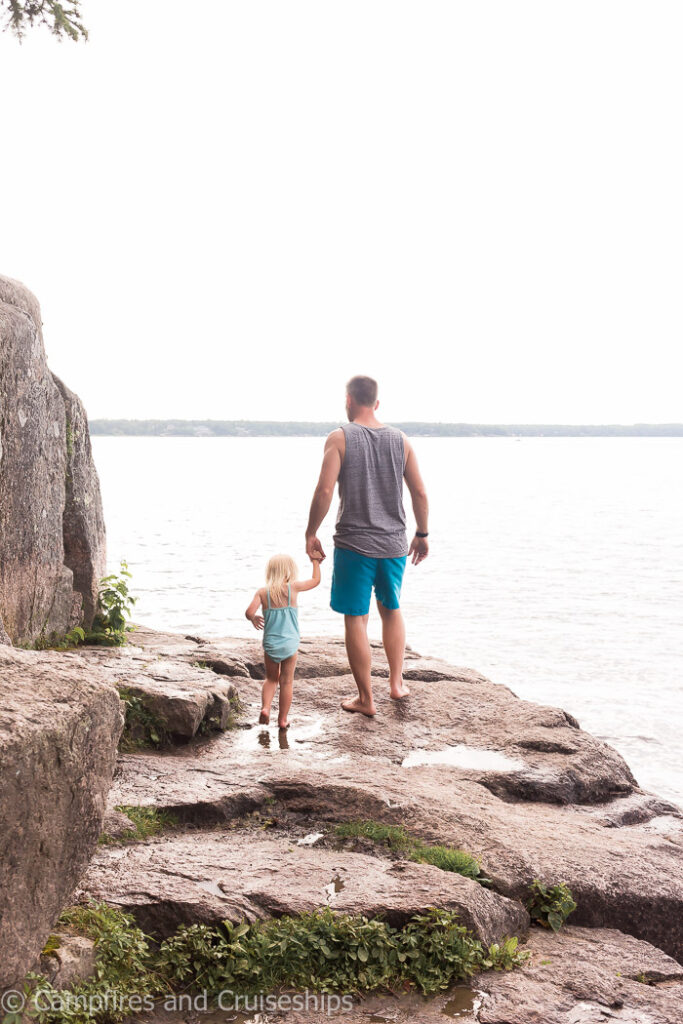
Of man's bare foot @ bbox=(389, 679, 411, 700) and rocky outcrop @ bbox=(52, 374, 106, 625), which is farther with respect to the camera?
rocky outcrop @ bbox=(52, 374, 106, 625)

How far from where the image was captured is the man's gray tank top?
6871 millimetres

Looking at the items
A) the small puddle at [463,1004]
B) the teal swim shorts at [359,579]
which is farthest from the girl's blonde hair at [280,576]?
the small puddle at [463,1004]

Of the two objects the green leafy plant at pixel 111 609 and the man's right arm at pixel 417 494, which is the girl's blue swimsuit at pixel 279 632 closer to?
the man's right arm at pixel 417 494

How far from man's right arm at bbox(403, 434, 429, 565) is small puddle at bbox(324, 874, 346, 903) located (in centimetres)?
316

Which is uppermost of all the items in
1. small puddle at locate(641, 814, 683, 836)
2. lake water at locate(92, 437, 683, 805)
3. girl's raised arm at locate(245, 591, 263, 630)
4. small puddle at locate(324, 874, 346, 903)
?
girl's raised arm at locate(245, 591, 263, 630)

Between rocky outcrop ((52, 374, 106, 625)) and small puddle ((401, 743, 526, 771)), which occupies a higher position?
rocky outcrop ((52, 374, 106, 625))

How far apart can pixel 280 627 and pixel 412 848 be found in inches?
94.6

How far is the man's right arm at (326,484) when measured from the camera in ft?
22.2

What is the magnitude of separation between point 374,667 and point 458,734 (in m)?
1.79

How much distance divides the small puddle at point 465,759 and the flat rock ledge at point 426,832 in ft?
0.06

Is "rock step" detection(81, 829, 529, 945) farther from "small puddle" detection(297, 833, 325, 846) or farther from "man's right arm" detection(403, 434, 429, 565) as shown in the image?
"man's right arm" detection(403, 434, 429, 565)

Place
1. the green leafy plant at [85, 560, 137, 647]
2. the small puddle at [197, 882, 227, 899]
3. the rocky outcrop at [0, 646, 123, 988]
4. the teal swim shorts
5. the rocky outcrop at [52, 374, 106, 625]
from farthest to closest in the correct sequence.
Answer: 1. the green leafy plant at [85, 560, 137, 647]
2. the rocky outcrop at [52, 374, 106, 625]
3. the teal swim shorts
4. the small puddle at [197, 882, 227, 899]
5. the rocky outcrop at [0, 646, 123, 988]

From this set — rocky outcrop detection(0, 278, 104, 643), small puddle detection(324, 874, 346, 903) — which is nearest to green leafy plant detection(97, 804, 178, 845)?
small puddle detection(324, 874, 346, 903)

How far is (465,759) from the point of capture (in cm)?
636
